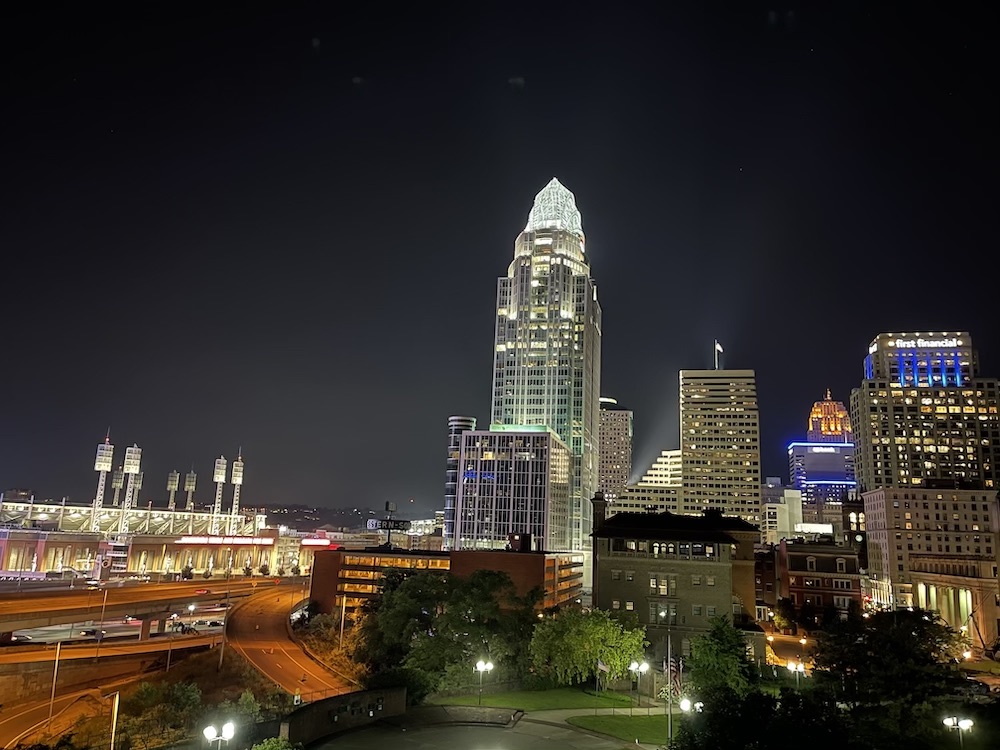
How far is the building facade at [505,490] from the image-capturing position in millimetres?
187625

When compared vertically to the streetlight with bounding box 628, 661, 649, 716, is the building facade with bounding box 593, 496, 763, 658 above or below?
above

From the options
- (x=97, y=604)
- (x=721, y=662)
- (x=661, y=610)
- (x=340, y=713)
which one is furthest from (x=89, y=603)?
(x=721, y=662)

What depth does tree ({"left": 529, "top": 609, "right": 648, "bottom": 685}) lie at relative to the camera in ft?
213

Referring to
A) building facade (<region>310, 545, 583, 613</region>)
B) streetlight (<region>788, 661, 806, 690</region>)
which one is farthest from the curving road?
streetlight (<region>788, 661, 806, 690</region>)

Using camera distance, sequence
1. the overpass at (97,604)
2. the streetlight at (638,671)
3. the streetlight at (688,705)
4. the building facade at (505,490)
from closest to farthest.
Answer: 1. the streetlight at (688,705)
2. the streetlight at (638,671)
3. the overpass at (97,604)
4. the building facade at (505,490)

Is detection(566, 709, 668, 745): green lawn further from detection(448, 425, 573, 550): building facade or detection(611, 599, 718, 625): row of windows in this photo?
detection(448, 425, 573, 550): building facade

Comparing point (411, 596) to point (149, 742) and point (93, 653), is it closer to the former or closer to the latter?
point (149, 742)

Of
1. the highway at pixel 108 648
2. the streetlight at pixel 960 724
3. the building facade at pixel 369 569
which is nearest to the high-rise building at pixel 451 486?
the building facade at pixel 369 569

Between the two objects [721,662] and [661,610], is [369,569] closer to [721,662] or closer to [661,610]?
[661,610]

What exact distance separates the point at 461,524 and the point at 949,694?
14330 centimetres

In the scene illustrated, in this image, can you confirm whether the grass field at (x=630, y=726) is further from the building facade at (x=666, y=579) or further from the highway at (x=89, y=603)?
the highway at (x=89, y=603)

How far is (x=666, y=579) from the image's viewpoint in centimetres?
8575

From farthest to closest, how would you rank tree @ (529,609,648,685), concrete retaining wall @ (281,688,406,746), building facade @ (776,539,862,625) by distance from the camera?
building facade @ (776,539,862,625), tree @ (529,609,648,685), concrete retaining wall @ (281,688,406,746)

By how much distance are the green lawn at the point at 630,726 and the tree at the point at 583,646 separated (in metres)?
7.55
